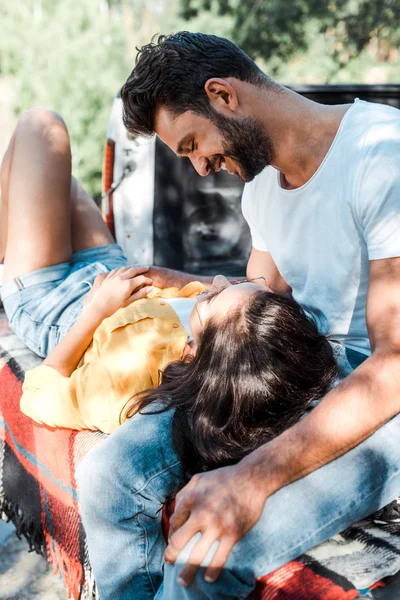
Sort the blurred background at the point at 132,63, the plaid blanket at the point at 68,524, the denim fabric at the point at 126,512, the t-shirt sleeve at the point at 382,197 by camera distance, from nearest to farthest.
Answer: the plaid blanket at the point at 68,524
the denim fabric at the point at 126,512
the t-shirt sleeve at the point at 382,197
the blurred background at the point at 132,63

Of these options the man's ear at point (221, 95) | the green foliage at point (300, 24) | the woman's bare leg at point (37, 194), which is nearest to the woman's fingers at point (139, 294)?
the woman's bare leg at point (37, 194)

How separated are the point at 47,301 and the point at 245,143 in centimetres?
133

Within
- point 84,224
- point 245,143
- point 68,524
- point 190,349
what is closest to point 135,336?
point 190,349

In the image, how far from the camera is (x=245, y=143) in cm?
239

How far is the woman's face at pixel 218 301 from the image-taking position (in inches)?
89.0

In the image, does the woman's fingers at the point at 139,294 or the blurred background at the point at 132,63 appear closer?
the woman's fingers at the point at 139,294

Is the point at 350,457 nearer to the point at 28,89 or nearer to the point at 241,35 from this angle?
the point at 28,89

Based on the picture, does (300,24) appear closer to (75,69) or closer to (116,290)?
(75,69)

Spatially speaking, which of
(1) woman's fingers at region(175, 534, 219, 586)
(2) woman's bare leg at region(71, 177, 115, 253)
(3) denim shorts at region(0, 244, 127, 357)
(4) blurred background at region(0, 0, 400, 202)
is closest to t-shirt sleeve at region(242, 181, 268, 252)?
(3) denim shorts at region(0, 244, 127, 357)

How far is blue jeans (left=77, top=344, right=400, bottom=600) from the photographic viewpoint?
1682 mm

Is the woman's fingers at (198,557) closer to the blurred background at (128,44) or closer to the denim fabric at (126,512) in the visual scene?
the denim fabric at (126,512)

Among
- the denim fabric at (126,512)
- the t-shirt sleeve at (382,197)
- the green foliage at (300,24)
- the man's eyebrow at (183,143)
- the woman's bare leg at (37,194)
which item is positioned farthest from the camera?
the green foliage at (300,24)

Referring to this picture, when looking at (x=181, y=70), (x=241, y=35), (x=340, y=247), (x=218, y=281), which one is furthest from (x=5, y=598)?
(x=241, y=35)

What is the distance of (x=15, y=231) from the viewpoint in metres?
3.20
